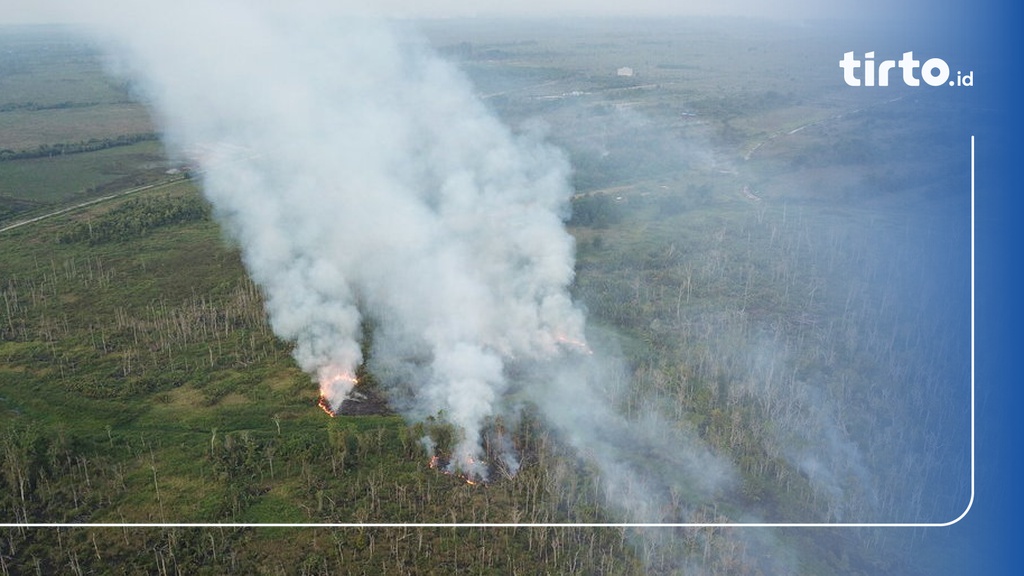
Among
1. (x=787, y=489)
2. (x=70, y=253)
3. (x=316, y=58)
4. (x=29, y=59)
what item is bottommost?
(x=787, y=489)

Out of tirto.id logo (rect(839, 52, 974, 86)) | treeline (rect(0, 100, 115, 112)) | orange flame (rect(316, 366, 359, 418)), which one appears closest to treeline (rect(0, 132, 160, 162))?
treeline (rect(0, 100, 115, 112))

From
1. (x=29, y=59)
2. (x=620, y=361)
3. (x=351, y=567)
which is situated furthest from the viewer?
(x=29, y=59)

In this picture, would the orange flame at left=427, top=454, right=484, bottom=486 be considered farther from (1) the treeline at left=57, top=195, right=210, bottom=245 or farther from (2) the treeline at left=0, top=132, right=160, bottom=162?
(2) the treeline at left=0, top=132, right=160, bottom=162

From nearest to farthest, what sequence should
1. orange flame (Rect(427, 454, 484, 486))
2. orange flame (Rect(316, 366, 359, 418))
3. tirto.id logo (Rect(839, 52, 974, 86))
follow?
1. tirto.id logo (Rect(839, 52, 974, 86))
2. orange flame (Rect(427, 454, 484, 486))
3. orange flame (Rect(316, 366, 359, 418))

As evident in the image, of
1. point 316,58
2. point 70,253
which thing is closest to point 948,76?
point 316,58

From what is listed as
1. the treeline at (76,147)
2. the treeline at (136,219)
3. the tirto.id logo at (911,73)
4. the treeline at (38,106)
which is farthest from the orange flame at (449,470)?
the treeline at (38,106)

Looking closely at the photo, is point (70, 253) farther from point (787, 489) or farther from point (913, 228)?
point (913, 228)

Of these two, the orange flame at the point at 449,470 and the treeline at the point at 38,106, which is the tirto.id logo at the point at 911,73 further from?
the treeline at the point at 38,106
